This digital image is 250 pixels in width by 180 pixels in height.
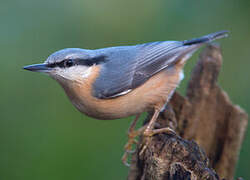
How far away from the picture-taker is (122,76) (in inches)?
133

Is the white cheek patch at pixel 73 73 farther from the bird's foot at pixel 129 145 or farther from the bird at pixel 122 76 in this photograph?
the bird's foot at pixel 129 145

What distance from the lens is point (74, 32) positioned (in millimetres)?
4312

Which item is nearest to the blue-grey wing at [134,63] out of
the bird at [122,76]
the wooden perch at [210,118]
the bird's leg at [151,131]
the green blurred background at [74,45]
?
the bird at [122,76]

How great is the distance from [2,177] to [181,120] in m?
2.07

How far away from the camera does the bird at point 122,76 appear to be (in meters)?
3.13

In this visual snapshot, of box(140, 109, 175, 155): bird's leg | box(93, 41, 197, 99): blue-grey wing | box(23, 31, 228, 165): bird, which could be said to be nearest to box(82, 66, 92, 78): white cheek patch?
box(23, 31, 228, 165): bird

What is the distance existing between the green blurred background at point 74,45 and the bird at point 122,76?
514 mm

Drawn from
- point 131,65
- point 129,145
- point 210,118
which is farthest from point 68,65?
point 210,118

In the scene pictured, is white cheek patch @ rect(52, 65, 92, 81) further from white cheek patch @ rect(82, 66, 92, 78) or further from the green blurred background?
the green blurred background

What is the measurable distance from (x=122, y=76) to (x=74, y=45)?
1245mm

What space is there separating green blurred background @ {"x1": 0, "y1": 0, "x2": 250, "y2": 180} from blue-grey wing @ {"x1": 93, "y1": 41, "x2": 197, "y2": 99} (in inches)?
28.7

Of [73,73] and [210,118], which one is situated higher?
[73,73]

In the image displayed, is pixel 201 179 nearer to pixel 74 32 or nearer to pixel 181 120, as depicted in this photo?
pixel 181 120

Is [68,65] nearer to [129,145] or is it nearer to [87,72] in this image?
[87,72]
